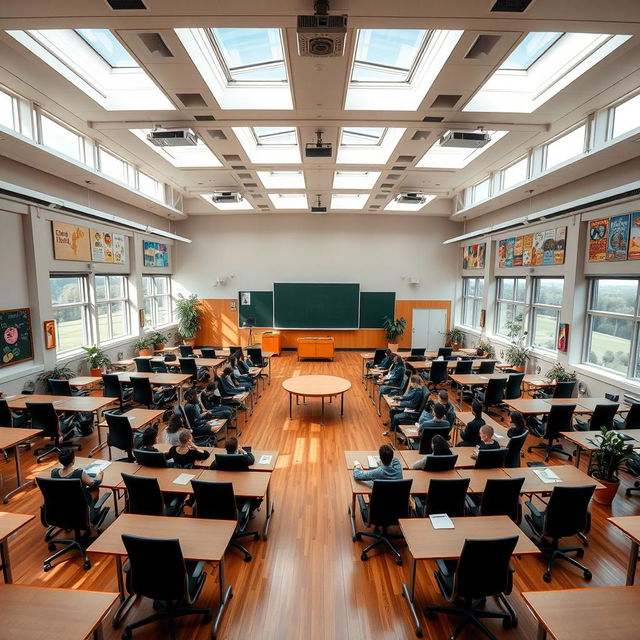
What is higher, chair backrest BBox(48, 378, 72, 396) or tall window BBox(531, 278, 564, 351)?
tall window BBox(531, 278, 564, 351)

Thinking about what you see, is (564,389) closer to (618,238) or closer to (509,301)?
(618,238)

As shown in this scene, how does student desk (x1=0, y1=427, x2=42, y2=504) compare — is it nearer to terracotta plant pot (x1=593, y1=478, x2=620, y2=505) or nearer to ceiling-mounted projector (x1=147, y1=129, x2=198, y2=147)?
ceiling-mounted projector (x1=147, y1=129, x2=198, y2=147)

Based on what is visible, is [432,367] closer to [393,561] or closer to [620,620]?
[393,561]

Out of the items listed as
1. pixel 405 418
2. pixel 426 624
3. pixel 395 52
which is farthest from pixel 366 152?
pixel 426 624

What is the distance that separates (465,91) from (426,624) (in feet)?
21.7

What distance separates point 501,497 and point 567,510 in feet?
2.16

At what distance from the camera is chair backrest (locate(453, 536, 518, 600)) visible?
8.80 feet

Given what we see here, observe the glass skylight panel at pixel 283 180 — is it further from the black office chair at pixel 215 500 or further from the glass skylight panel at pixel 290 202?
the black office chair at pixel 215 500

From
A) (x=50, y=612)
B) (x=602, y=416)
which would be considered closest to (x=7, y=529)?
(x=50, y=612)

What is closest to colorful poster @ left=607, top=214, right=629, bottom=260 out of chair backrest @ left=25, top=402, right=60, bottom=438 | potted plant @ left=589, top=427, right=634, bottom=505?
potted plant @ left=589, top=427, right=634, bottom=505

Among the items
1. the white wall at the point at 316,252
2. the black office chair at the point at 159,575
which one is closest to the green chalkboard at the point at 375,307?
the white wall at the point at 316,252

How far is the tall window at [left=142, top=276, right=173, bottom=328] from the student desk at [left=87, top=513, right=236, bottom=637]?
33.4 ft

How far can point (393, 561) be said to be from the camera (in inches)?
153

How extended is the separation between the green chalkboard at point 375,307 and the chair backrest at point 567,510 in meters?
11.2
